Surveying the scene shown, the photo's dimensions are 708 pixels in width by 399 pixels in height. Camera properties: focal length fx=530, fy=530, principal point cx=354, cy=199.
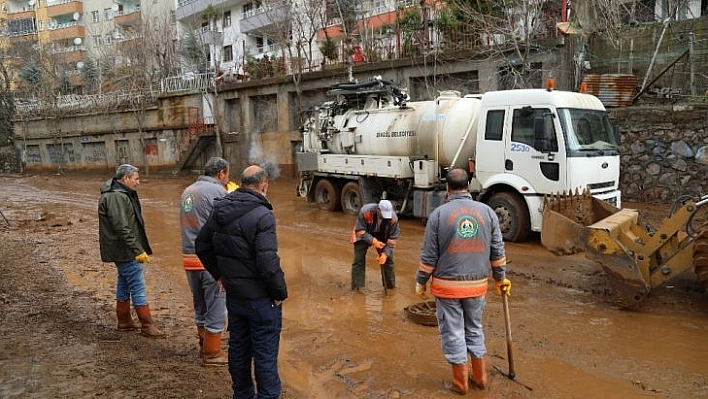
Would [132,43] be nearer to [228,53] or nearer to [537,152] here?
[228,53]

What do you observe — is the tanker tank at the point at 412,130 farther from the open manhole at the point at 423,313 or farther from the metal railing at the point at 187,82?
the metal railing at the point at 187,82

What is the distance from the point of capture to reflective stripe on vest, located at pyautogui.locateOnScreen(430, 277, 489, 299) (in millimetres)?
4004

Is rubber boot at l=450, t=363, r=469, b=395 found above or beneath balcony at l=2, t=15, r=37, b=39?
beneath

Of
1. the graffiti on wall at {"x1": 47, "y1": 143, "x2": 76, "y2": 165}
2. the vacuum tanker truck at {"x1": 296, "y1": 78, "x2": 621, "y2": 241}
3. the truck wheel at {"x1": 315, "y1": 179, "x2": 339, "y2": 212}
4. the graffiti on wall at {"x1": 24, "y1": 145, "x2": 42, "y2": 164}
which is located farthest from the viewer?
the graffiti on wall at {"x1": 24, "y1": 145, "x2": 42, "y2": 164}

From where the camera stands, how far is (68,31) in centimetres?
4997

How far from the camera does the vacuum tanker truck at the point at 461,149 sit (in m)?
9.16

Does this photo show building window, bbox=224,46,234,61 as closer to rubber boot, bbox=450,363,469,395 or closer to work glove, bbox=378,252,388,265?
work glove, bbox=378,252,388,265

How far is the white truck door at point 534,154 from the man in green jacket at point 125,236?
6705 mm

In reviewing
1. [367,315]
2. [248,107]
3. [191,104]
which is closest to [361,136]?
[367,315]

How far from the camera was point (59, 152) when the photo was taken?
1380 inches

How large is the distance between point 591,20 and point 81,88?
38.7m

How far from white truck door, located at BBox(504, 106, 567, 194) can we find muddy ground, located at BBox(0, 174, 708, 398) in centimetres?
121

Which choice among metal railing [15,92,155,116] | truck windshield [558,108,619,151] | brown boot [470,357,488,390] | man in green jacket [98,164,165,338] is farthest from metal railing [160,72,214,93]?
brown boot [470,357,488,390]

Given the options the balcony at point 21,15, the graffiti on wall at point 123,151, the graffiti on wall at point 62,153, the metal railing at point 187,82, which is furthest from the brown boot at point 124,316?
the balcony at point 21,15
